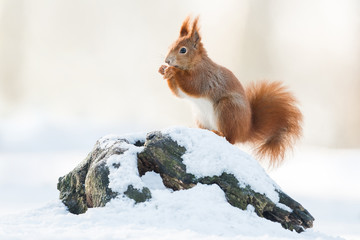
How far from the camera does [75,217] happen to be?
186 cm

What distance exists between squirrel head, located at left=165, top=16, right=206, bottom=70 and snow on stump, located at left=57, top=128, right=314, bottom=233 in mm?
598

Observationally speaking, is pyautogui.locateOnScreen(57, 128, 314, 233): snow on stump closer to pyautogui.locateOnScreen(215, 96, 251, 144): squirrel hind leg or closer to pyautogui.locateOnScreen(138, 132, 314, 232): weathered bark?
pyautogui.locateOnScreen(138, 132, 314, 232): weathered bark

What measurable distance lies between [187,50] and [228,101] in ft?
1.22

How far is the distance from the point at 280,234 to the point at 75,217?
791 millimetres

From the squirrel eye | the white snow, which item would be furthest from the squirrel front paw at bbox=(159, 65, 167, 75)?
the white snow

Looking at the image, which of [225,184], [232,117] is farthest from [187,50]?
[225,184]

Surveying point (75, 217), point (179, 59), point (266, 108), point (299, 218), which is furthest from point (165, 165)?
point (266, 108)

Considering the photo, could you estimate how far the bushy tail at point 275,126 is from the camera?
2.82 meters

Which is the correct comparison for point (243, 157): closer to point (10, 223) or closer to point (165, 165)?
point (165, 165)

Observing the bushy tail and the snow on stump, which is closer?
the snow on stump

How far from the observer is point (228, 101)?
263 cm

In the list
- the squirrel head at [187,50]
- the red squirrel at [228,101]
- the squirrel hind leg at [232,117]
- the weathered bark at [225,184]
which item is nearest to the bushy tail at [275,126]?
the red squirrel at [228,101]

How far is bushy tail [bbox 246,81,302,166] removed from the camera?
2824 millimetres

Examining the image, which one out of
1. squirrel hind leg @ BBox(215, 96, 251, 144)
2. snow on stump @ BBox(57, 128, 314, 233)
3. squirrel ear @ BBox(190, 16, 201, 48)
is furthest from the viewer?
squirrel ear @ BBox(190, 16, 201, 48)
